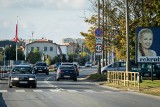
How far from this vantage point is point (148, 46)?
3522cm

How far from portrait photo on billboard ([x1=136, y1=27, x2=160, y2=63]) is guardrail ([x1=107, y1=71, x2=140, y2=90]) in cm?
167

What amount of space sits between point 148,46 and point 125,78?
283 cm

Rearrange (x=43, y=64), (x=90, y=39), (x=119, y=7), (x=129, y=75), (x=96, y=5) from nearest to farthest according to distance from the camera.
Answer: (x=129, y=75) < (x=119, y=7) < (x=96, y=5) < (x=90, y=39) < (x=43, y=64)

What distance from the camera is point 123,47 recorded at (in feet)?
150

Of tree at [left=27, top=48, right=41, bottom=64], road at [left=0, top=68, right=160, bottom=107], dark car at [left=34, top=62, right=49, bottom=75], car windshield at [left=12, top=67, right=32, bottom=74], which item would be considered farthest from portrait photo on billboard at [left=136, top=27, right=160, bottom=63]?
tree at [left=27, top=48, right=41, bottom=64]

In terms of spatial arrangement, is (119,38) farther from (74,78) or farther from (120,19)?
(74,78)

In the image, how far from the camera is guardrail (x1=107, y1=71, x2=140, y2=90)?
32.3m

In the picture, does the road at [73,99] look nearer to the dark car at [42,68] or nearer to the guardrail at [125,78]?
the guardrail at [125,78]

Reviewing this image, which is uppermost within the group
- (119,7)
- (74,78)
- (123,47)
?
(119,7)

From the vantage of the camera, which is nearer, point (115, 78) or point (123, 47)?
point (115, 78)

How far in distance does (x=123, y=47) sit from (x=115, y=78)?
8092 millimetres

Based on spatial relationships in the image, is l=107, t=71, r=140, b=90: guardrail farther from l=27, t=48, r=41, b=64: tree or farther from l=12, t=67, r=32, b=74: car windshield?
l=27, t=48, r=41, b=64: tree

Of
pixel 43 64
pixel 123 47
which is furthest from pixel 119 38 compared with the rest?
pixel 43 64

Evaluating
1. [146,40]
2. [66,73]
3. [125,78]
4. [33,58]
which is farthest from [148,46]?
[33,58]
